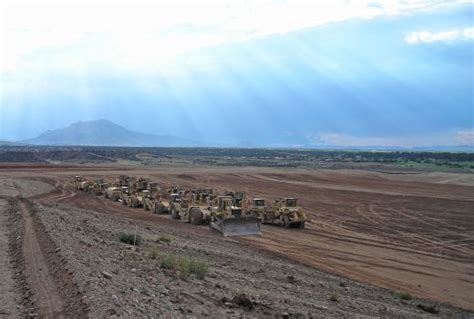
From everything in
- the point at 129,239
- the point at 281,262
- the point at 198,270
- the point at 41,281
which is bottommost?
the point at 281,262

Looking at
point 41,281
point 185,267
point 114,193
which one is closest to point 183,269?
point 185,267

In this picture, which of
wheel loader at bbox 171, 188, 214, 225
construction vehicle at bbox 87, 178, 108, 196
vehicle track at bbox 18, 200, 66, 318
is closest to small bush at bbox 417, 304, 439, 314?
vehicle track at bbox 18, 200, 66, 318

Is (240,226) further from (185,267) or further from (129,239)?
(185,267)

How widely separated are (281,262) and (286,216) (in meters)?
10.2

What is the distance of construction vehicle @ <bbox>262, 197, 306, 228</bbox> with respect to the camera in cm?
2983

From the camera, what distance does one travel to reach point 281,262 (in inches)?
787

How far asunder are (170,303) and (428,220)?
2814cm

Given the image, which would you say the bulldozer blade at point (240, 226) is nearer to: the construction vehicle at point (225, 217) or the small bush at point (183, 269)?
the construction vehicle at point (225, 217)

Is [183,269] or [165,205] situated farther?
[165,205]

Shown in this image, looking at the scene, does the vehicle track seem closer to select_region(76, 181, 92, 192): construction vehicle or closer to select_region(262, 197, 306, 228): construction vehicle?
select_region(262, 197, 306, 228): construction vehicle

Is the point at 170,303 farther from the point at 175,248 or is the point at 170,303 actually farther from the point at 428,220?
the point at 428,220

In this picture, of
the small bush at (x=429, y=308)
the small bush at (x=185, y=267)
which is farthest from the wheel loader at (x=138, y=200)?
the small bush at (x=429, y=308)

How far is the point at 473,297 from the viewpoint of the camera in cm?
1723

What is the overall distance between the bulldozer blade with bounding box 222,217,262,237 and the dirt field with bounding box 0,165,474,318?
76 cm
